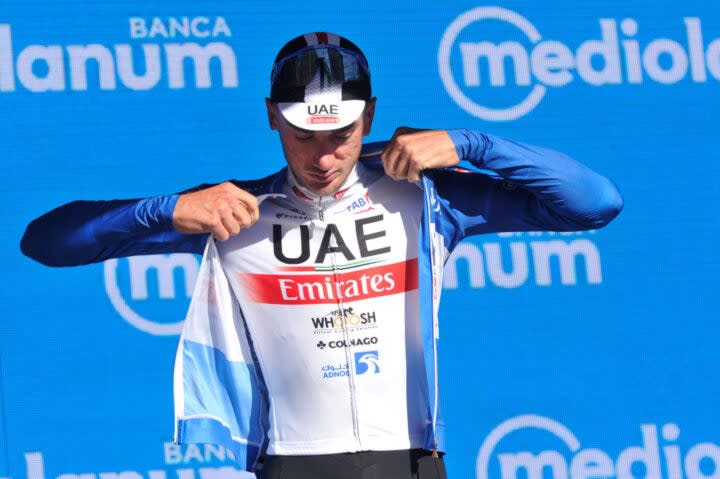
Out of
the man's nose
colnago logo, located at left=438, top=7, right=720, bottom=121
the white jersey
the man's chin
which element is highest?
colnago logo, located at left=438, top=7, right=720, bottom=121

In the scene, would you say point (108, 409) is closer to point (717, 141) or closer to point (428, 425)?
point (428, 425)

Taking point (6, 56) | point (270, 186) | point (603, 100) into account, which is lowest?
point (270, 186)

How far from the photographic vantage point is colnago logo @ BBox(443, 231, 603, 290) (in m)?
4.04

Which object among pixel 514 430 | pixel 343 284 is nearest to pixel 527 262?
pixel 514 430

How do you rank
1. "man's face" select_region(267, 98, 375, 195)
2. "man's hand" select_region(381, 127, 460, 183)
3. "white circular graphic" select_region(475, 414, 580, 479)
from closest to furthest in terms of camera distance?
"man's hand" select_region(381, 127, 460, 183) < "man's face" select_region(267, 98, 375, 195) < "white circular graphic" select_region(475, 414, 580, 479)

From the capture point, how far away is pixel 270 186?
110 inches

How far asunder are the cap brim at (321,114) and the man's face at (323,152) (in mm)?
16

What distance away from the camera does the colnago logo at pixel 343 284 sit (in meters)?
2.74

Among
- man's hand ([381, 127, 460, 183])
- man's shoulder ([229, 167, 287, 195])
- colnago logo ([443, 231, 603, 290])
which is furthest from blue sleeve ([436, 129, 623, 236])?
colnago logo ([443, 231, 603, 290])

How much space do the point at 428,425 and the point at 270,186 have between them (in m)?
0.58

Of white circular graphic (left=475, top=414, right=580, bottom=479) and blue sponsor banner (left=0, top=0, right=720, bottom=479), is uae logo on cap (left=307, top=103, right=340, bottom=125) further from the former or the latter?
white circular graphic (left=475, top=414, right=580, bottom=479)

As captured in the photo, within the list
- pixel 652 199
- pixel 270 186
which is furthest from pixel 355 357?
pixel 652 199

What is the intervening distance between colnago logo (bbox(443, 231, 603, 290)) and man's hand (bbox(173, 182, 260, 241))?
1.50 m

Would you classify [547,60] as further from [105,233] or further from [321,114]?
[105,233]
